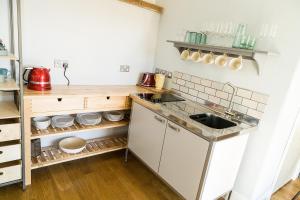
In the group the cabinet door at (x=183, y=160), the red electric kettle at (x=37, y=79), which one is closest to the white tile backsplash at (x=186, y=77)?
the cabinet door at (x=183, y=160)

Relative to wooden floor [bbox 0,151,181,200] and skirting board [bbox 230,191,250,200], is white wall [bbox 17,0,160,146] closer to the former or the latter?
wooden floor [bbox 0,151,181,200]

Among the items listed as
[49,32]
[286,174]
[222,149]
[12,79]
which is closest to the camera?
[222,149]

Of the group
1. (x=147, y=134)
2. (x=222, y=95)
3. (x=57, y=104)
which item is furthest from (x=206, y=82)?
(x=57, y=104)

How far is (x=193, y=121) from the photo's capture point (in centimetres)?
172

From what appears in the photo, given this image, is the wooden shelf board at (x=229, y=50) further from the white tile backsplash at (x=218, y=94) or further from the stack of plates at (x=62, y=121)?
the stack of plates at (x=62, y=121)

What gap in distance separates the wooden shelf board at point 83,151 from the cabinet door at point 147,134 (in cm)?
26

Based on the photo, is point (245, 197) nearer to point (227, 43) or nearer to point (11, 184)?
point (227, 43)

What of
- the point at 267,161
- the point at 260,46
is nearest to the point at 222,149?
the point at 267,161

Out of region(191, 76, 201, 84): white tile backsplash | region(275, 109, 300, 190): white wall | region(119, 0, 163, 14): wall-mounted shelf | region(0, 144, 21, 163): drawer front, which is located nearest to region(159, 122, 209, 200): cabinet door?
region(191, 76, 201, 84): white tile backsplash

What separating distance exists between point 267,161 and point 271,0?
4.50ft

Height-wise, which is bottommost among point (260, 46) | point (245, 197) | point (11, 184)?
point (11, 184)

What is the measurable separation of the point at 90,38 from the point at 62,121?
3.07 ft

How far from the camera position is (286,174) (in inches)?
95.1

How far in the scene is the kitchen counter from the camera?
157cm
